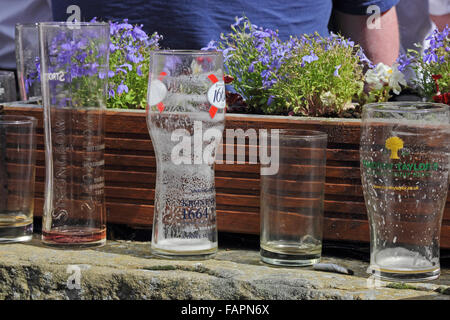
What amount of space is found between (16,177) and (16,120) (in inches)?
4.6

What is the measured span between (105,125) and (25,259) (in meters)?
0.31

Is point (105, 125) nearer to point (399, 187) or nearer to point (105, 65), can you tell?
point (105, 65)

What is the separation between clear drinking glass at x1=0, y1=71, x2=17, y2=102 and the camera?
2.03m

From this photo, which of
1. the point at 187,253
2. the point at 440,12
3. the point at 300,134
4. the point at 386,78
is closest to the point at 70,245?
the point at 187,253

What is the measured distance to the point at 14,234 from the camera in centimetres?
143

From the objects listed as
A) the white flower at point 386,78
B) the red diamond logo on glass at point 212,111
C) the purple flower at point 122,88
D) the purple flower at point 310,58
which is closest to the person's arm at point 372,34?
the white flower at point 386,78

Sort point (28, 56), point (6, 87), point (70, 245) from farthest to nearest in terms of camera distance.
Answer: point (6, 87)
point (28, 56)
point (70, 245)

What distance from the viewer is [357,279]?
1.23 meters

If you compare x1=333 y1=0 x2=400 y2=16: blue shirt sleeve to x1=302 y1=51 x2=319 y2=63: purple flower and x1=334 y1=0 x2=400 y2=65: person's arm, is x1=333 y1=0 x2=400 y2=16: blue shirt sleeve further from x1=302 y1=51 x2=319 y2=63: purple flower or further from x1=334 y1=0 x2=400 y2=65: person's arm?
x1=302 y1=51 x2=319 y2=63: purple flower

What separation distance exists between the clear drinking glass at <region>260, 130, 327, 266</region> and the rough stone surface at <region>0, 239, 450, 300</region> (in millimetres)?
35

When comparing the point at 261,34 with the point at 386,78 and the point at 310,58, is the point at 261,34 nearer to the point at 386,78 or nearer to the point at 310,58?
the point at 310,58

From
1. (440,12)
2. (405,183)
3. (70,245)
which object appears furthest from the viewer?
(440,12)

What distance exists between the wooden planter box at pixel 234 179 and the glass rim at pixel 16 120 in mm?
78
